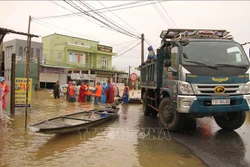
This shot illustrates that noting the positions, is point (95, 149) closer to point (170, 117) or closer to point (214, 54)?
point (170, 117)

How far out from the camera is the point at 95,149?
Result: 5398mm

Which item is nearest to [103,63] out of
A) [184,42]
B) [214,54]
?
[184,42]

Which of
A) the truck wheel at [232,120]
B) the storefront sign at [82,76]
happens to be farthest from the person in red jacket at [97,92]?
the storefront sign at [82,76]

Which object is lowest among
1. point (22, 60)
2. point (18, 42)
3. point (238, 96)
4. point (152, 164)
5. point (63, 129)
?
point (152, 164)

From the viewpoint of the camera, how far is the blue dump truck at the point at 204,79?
6.10 m

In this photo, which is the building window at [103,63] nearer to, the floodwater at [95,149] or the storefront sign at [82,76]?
the storefront sign at [82,76]

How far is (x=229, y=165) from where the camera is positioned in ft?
14.6

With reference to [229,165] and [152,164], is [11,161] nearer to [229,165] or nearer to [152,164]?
[152,164]

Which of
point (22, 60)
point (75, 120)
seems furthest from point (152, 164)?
point (22, 60)

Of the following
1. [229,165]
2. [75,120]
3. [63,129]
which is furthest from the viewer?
[75,120]

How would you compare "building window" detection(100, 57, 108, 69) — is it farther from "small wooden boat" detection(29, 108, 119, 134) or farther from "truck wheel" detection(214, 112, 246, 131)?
"truck wheel" detection(214, 112, 246, 131)

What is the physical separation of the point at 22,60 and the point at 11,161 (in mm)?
30437

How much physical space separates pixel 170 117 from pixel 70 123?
3.12 meters

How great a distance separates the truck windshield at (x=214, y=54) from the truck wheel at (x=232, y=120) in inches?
62.9
